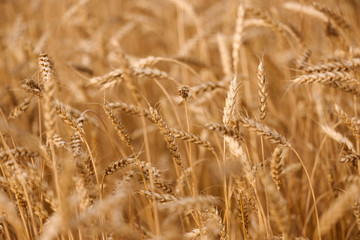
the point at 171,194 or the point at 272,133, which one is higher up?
the point at 272,133

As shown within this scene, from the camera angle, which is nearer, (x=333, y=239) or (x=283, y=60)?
(x=333, y=239)

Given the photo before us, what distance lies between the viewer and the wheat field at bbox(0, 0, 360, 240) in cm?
132

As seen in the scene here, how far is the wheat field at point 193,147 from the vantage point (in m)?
1.32

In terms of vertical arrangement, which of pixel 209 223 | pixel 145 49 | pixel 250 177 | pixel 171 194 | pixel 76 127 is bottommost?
pixel 209 223

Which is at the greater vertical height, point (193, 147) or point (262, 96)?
point (262, 96)

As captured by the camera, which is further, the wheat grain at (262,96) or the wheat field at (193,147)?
the wheat grain at (262,96)

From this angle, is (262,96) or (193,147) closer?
(262,96)

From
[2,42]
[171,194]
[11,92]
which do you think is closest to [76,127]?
[171,194]

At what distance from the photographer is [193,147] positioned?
2.96 m

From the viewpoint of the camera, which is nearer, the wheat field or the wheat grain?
the wheat field

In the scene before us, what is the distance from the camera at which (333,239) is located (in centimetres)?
207

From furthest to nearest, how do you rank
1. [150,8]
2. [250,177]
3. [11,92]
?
1. [150,8]
2. [11,92]
3. [250,177]

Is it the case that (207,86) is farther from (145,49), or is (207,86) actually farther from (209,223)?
(145,49)

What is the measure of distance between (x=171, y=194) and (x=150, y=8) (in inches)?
144
